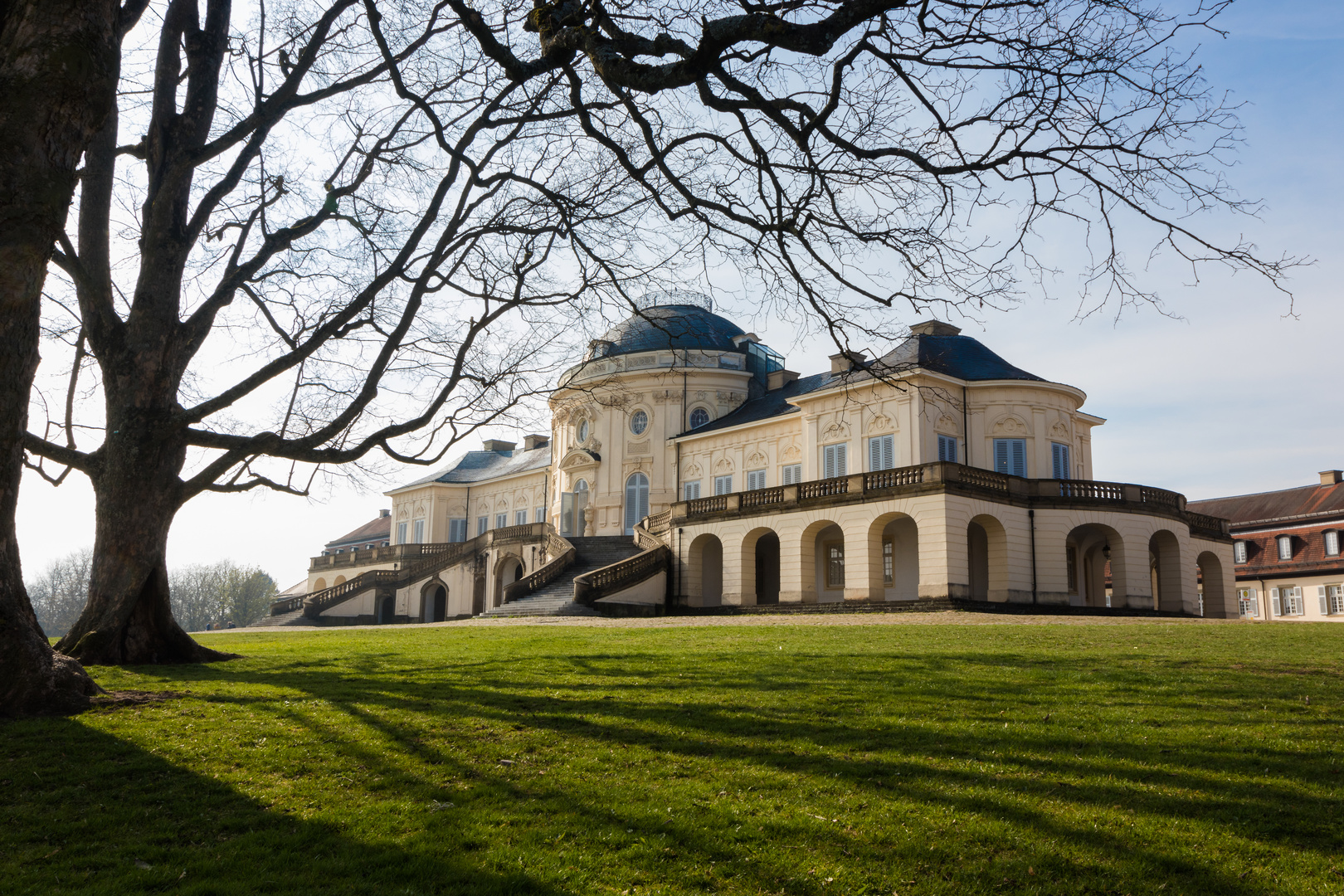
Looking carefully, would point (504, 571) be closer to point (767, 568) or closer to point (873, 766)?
point (767, 568)

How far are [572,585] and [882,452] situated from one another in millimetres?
13208

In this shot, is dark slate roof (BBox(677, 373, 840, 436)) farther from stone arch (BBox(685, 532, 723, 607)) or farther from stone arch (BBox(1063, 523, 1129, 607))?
stone arch (BBox(1063, 523, 1129, 607))

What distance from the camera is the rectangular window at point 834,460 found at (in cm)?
3738

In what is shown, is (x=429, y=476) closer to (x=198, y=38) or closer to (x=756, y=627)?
(x=756, y=627)

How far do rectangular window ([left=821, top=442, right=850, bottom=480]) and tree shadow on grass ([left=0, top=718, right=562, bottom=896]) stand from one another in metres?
32.3

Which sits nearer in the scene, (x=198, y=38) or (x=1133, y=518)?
(x=198, y=38)

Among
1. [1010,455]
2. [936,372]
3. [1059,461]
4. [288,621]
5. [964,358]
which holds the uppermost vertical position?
[964,358]

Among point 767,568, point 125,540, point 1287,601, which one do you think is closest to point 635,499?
point 767,568

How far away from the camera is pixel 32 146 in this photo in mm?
7031

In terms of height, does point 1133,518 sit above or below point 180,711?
above

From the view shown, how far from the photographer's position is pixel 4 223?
6828 millimetres

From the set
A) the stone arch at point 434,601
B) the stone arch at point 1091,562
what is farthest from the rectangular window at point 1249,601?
the stone arch at point 434,601

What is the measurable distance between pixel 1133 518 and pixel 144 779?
31644 millimetres

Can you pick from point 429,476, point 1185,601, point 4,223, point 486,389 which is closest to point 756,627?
point 486,389
